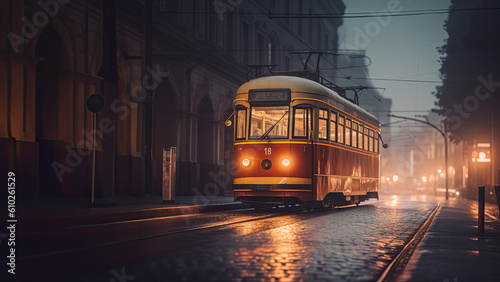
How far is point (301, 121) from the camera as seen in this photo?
18.2 meters

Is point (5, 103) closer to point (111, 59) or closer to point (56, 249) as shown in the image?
point (111, 59)

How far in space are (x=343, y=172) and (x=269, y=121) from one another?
396cm

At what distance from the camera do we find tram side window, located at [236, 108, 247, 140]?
60.8ft

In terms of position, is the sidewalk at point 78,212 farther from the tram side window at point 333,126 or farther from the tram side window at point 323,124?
the tram side window at point 333,126

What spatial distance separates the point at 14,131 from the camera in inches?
693

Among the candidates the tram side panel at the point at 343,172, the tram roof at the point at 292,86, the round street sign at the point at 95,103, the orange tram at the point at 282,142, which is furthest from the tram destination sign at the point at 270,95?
the round street sign at the point at 95,103

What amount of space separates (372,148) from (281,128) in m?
8.67

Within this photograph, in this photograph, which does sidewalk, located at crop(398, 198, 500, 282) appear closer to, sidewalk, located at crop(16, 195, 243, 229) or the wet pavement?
the wet pavement

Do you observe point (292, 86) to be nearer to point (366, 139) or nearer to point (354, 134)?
point (354, 134)

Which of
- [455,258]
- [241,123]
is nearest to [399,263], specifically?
[455,258]

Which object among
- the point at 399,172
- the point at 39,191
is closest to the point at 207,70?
the point at 39,191

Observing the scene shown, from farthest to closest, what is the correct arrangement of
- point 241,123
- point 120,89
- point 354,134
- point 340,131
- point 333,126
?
point 120,89, point 354,134, point 340,131, point 333,126, point 241,123

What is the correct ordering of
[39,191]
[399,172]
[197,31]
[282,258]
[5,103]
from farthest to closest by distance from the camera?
[399,172]
[197,31]
[39,191]
[5,103]
[282,258]

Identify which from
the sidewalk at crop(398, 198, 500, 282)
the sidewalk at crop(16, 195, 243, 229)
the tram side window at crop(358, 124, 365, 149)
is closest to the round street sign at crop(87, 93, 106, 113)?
the sidewalk at crop(16, 195, 243, 229)
